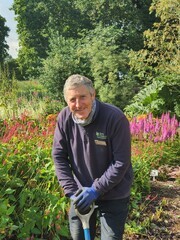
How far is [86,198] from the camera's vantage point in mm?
2182

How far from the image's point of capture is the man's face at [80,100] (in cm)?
212

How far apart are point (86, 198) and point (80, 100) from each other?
0.61 metres

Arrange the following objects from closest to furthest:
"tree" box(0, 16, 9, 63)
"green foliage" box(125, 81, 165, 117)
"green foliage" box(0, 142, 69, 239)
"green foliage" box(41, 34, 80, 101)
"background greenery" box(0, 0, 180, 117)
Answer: "green foliage" box(0, 142, 69, 239) → "green foliage" box(125, 81, 165, 117) → "background greenery" box(0, 0, 180, 117) → "green foliage" box(41, 34, 80, 101) → "tree" box(0, 16, 9, 63)

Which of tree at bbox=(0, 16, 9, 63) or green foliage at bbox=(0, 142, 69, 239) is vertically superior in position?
tree at bbox=(0, 16, 9, 63)

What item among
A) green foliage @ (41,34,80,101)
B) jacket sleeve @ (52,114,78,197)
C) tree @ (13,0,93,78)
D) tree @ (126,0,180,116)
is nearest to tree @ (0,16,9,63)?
tree @ (13,0,93,78)

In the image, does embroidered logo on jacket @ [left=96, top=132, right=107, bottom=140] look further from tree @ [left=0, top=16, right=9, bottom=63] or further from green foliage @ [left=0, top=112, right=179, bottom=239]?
tree @ [left=0, top=16, right=9, bottom=63]

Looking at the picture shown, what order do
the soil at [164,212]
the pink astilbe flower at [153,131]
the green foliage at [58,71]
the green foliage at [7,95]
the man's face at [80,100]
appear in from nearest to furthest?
the man's face at [80,100] < the soil at [164,212] < the pink astilbe flower at [153,131] < the green foliage at [7,95] < the green foliage at [58,71]

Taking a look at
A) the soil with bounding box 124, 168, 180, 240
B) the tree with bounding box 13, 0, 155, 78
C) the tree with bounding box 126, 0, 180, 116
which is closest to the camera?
the soil with bounding box 124, 168, 180, 240

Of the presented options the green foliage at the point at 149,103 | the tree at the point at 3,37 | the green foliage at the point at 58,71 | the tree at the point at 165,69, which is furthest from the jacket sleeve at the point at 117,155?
Result: the tree at the point at 3,37

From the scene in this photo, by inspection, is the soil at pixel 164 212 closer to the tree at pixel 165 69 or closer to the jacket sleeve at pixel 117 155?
the jacket sleeve at pixel 117 155

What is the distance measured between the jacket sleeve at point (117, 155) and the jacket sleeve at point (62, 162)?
230 millimetres

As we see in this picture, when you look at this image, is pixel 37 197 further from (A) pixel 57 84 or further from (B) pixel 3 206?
(A) pixel 57 84

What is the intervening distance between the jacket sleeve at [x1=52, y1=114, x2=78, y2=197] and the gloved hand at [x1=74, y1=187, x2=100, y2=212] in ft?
0.47

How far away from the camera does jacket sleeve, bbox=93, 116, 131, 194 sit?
215 centimetres
